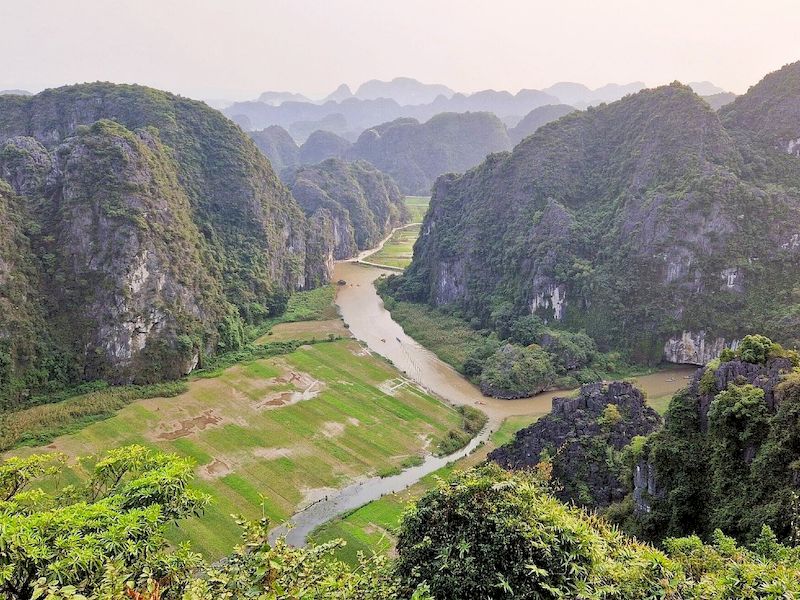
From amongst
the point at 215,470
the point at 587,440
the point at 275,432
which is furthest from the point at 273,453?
the point at 587,440

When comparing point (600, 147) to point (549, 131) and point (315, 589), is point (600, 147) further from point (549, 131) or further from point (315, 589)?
point (315, 589)

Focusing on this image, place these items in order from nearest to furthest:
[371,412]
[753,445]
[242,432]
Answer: [753,445] < [242,432] < [371,412]

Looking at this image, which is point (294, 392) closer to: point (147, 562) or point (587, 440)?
point (587, 440)

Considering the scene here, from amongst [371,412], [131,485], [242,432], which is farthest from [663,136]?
[131,485]

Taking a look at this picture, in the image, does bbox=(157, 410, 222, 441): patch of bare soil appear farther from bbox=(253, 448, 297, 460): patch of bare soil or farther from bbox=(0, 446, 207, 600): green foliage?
bbox=(0, 446, 207, 600): green foliage

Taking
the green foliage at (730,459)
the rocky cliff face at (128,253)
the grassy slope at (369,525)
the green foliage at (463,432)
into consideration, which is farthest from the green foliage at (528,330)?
the green foliage at (730,459)

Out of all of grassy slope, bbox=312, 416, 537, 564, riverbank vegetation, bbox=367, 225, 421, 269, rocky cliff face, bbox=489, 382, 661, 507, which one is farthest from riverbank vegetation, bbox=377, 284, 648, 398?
riverbank vegetation, bbox=367, 225, 421, 269
